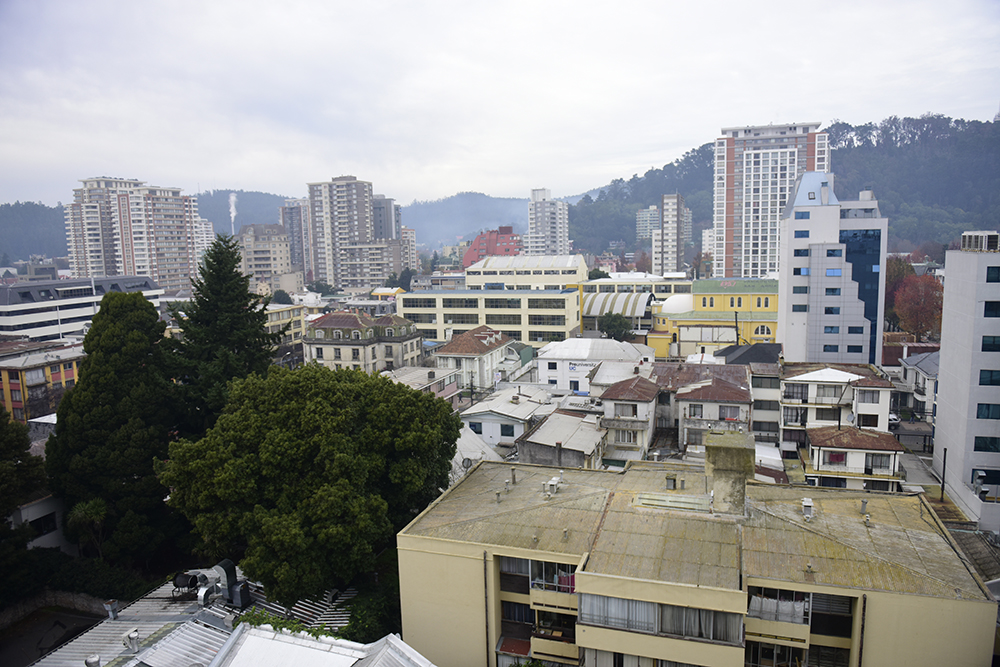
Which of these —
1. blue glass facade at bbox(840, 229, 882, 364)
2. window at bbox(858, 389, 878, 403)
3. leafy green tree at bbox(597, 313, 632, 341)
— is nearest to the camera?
window at bbox(858, 389, 878, 403)

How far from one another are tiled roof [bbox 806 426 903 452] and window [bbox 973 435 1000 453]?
8.20 feet

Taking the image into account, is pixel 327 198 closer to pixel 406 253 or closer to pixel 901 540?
pixel 406 253

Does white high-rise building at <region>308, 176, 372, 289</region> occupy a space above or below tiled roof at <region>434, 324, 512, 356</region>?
above

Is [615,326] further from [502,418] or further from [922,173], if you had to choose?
[922,173]

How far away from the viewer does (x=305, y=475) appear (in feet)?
54.6

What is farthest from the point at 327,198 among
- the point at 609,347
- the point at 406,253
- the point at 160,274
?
the point at 609,347

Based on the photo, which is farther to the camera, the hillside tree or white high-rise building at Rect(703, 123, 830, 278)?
white high-rise building at Rect(703, 123, 830, 278)

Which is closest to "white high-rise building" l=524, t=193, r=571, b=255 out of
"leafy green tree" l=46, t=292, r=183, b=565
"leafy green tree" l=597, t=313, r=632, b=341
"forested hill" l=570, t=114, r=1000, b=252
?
"forested hill" l=570, t=114, r=1000, b=252

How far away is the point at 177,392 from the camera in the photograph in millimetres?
22031

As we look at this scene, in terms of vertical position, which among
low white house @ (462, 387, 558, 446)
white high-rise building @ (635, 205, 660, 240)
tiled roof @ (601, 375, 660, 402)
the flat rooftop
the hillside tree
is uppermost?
white high-rise building @ (635, 205, 660, 240)

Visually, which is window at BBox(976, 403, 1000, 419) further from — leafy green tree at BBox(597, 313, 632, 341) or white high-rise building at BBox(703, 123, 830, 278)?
white high-rise building at BBox(703, 123, 830, 278)

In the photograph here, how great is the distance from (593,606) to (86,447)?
674 inches

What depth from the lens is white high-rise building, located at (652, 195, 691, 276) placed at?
119 meters

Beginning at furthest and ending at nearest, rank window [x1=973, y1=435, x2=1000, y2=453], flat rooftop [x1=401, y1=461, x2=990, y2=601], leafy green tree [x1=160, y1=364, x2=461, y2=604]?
window [x1=973, y1=435, x2=1000, y2=453], leafy green tree [x1=160, y1=364, x2=461, y2=604], flat rooftop [x1=401, y1=461, x2=990, y2=601]
